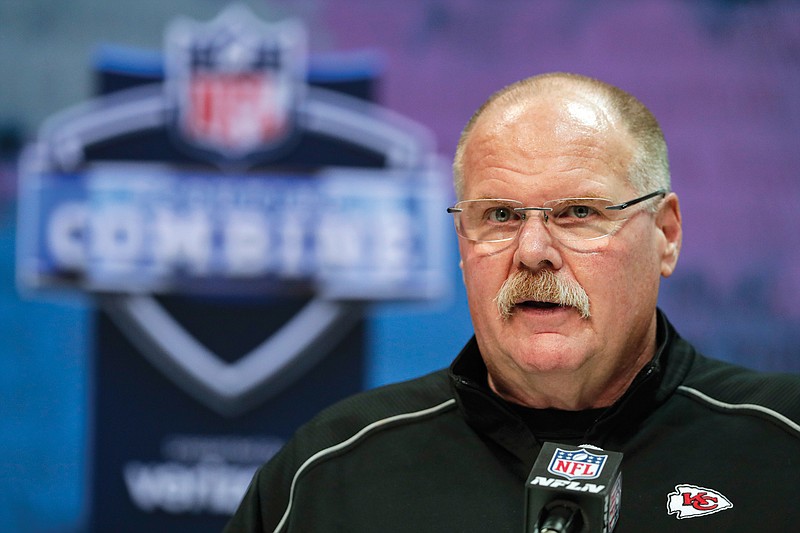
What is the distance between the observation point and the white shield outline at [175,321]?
3.01 metres

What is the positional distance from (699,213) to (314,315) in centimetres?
126

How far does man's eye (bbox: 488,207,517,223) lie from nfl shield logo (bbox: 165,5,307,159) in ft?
5.72

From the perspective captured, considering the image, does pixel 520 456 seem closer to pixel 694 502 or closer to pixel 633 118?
pixel 694 502

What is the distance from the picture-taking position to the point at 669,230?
151cm

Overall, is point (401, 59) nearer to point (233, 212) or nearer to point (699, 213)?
point (233, 212)

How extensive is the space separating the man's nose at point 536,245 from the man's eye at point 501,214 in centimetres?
5

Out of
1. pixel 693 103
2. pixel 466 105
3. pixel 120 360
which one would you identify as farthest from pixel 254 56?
pixel 693 103

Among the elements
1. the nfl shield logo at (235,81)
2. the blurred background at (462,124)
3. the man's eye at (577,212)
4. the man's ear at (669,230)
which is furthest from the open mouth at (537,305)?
the nfl shield logo at (235,81)

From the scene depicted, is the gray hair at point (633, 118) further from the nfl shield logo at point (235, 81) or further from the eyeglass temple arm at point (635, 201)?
the nfl shield logo at point (235, 81)

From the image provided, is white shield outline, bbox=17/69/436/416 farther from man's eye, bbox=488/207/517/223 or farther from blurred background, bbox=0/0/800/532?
man's eye, bbox=488/207/517/223

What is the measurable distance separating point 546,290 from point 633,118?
0.33 m

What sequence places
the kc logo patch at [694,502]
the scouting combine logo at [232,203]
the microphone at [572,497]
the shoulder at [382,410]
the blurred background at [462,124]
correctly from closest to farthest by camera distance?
the microphone at [572,497] → the kc logo patch at [694,502] → the shoulder at [382,410] → the blurred background at [462,124] → the scouting combine logo at [232,203]

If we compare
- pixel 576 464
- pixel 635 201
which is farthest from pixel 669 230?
pixel 576 464

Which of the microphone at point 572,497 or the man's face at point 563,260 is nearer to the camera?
the microphone at point 572,497
